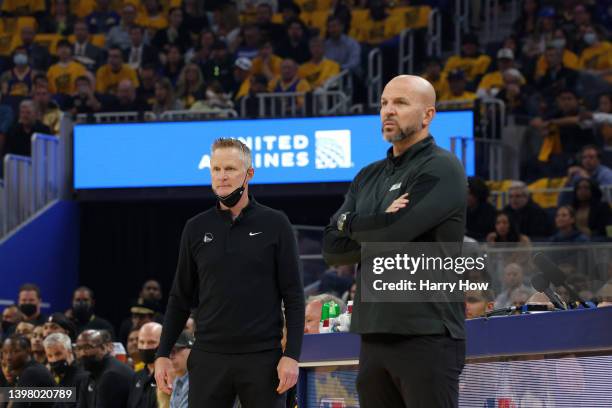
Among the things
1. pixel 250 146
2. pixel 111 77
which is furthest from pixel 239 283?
pixel 111 77

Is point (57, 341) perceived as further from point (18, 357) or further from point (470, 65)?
point (470, 65)

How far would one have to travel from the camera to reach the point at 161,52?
1905 cm

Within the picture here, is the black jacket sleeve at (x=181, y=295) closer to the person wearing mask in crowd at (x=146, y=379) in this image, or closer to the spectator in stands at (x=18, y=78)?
the person wearing mask in crowd at (x=146, y=379)

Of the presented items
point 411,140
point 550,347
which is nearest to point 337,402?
point 550,347

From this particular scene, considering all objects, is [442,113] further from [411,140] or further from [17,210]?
[411,140]

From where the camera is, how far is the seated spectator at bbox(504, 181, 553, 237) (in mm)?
12719

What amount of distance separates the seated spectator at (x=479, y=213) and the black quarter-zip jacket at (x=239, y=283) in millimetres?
7607

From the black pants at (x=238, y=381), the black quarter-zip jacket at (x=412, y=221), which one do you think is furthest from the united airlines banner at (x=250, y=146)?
the black quarter-zip jacket at (x=412, y=221)

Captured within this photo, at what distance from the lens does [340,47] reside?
17.6 m

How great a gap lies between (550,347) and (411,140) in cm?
123

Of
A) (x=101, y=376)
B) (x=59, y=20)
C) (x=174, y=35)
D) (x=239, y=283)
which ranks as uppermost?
(x=59, y=20)

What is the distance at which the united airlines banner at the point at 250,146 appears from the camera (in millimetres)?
14992

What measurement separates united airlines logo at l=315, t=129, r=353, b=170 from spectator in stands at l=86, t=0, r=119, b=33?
19.6 feet

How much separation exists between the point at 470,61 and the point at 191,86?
11.8ft
